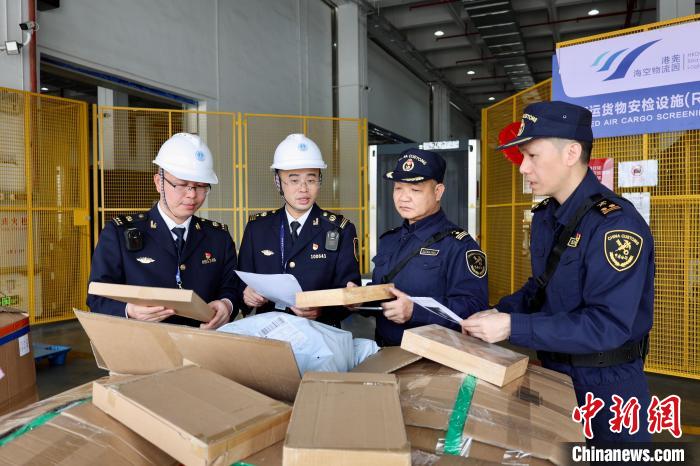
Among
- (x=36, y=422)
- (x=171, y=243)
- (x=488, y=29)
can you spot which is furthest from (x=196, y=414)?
(x=488, y=29)

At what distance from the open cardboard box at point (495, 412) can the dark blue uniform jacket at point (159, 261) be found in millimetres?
1173

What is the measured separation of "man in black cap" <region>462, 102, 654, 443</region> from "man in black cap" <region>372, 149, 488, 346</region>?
33 cm

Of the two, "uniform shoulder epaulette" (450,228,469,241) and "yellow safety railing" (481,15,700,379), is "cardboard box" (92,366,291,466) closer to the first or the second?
"uniform shoulder epaulette" (450,228,469,241)

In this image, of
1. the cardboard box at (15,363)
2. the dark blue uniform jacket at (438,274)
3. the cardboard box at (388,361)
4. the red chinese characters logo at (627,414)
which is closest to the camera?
the cardboard box at (388,361)

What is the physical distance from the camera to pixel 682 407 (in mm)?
3646

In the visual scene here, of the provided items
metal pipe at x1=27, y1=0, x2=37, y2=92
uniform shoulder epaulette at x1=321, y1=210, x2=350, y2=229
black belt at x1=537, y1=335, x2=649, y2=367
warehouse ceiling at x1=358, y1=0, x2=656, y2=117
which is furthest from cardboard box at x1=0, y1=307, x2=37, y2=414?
warehouse ceiling at x1=358, y1=0, x2=656, y2=117

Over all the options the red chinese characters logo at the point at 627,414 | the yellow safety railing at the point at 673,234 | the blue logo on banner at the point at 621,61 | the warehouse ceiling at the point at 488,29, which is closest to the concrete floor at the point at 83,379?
the yellow safety railing at the point at 673,234

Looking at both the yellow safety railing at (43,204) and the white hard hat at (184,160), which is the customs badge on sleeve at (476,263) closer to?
the white hard hat at (184,160)

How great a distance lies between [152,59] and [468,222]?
520 centimetres

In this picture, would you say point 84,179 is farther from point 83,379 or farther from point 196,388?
point 196,388

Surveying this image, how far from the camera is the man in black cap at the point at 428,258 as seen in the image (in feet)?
6.63

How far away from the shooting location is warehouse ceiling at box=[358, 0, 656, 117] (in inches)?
409

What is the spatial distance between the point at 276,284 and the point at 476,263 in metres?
0.83

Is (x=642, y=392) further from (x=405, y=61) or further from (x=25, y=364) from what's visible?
(x=405, y=61)
